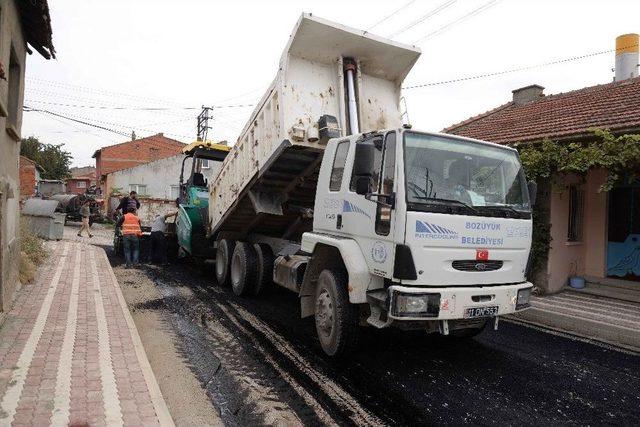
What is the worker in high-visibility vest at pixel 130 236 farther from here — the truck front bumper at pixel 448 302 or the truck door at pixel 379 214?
the truck front bumper at pixel 448 302

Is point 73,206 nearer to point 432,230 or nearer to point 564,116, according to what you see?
point 564,116

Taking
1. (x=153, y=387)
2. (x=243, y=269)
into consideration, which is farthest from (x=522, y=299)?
(x=243, y=269)

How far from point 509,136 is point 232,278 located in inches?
259

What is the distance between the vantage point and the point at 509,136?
32.7 ft

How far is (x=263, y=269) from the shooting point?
25.1 feet

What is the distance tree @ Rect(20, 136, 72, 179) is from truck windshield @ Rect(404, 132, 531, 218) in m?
58.2

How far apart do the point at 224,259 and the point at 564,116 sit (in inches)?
303

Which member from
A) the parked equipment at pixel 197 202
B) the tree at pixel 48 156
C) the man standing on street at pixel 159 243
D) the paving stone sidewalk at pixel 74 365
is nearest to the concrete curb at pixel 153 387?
the paving stone sidewalk at pixel 74 365

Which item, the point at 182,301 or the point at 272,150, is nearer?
the point at 272,150

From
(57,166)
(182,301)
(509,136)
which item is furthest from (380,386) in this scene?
(57,166)

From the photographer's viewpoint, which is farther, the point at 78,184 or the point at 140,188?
the point at 78,184

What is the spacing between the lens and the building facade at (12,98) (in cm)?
521

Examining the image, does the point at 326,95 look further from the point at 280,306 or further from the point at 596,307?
the point at 596,307

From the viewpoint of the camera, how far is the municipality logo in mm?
4047
